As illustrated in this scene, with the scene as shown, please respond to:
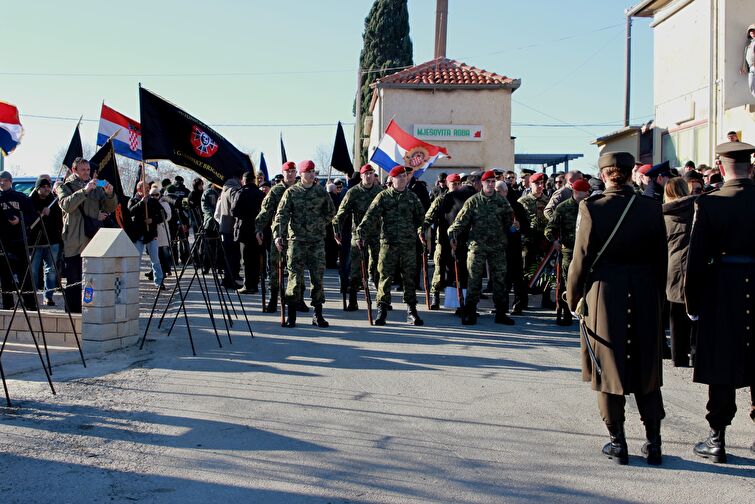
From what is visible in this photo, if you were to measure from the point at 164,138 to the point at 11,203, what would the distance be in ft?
7.75

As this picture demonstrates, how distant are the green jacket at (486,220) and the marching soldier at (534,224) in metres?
1.82

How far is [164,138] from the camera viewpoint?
1122 centimetres

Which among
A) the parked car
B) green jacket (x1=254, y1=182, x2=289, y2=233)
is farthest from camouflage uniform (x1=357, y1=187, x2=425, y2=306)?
the parked car

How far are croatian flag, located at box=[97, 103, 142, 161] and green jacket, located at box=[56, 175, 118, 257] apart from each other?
14.0 feet

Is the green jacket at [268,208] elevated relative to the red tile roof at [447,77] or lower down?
lower down

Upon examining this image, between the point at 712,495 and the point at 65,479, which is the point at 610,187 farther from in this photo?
the point at 65,479

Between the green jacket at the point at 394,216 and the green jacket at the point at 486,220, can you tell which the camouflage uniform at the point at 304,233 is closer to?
the green jacket at the point at 394,216

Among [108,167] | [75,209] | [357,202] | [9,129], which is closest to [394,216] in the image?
[357,202]

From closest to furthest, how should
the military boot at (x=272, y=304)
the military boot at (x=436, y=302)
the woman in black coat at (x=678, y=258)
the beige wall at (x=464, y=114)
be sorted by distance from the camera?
the woman in black coat at (x=678, y=258)
the military boot at (x=272, y=304)
the military boot at (x=436, y=302)
the beige wall at (x=464, y=114)

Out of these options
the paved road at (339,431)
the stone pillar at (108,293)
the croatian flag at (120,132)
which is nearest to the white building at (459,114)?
the croatian flag at (120,132)

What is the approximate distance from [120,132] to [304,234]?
7010 mm

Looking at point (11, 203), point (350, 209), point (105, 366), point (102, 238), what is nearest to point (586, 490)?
point (105, 366)

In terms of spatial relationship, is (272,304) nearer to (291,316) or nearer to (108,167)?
(291,316)

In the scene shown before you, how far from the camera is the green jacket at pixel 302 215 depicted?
10.7 metres
